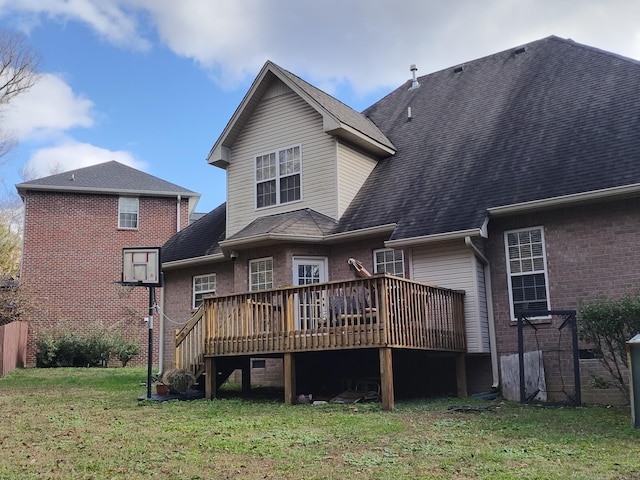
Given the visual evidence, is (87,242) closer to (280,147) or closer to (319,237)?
(280,147)

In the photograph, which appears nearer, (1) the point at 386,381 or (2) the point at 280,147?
(1) the point at 386,381

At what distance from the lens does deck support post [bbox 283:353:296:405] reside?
1158cm

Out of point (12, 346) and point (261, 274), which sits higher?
point (261, 274)

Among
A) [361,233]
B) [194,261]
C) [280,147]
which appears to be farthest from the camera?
[194,261]

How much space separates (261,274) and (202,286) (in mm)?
2966

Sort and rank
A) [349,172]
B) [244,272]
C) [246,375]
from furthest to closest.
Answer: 1. [349,172]
2. [244,272]
3. [246,375]

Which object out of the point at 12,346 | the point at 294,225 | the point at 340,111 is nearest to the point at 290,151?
the point at 340,111

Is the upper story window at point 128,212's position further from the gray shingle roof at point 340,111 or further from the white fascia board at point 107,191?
the gray shingle roof at point 340,111

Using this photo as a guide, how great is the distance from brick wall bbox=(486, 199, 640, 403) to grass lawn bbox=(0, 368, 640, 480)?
1.58 meters

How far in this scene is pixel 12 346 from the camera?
20.4 metres

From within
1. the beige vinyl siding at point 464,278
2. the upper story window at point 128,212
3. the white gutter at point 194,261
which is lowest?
the beige vinyl siding at point 464,278

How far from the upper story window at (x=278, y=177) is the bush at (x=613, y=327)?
25.4 ft

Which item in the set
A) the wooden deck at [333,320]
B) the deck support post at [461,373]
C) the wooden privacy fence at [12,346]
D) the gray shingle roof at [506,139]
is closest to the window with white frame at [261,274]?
the gray shingle roof at [506,139]

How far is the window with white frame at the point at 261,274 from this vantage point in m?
15.2
